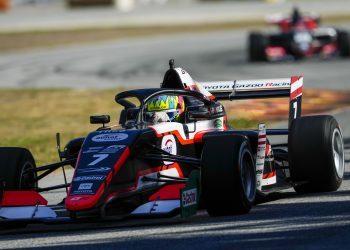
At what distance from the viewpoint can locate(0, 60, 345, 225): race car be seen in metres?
9.26

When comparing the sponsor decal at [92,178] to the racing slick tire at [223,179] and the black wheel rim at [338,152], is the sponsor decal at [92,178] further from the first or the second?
the black wheel rim at [338,152]

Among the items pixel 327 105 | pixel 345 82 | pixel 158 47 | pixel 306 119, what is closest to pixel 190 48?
pixel 158 47

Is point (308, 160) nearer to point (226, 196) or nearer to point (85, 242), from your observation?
point (226, 196)

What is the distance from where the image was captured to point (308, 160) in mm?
10594

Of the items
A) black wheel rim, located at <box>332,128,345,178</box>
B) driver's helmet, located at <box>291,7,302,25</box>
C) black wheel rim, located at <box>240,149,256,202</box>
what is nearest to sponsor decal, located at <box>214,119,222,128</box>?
black wheel rim, located at <box>332,128,345,178</box>

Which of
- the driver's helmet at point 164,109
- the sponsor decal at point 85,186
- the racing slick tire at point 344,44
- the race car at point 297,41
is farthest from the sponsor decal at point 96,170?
the racing slick tire at point 344,44

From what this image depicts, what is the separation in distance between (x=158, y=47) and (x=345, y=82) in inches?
621

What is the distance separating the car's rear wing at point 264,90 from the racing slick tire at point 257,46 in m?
20.9

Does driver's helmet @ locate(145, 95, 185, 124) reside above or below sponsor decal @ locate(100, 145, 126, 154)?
above

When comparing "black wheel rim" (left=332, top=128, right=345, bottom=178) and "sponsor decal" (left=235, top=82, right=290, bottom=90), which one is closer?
"black wheel rim" (left=332, top=128, right=345, bottom=178)

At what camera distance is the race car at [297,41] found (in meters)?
33.4

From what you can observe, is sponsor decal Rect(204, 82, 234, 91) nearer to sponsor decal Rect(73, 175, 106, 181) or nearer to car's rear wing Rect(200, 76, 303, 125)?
car's rear wing Rect(200, 76, 303, 125)

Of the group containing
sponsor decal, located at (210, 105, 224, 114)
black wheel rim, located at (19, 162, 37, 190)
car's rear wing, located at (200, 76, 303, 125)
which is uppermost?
car's rear wing, located at (200, 76, 303, 125)

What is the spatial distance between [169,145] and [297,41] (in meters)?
23.8
